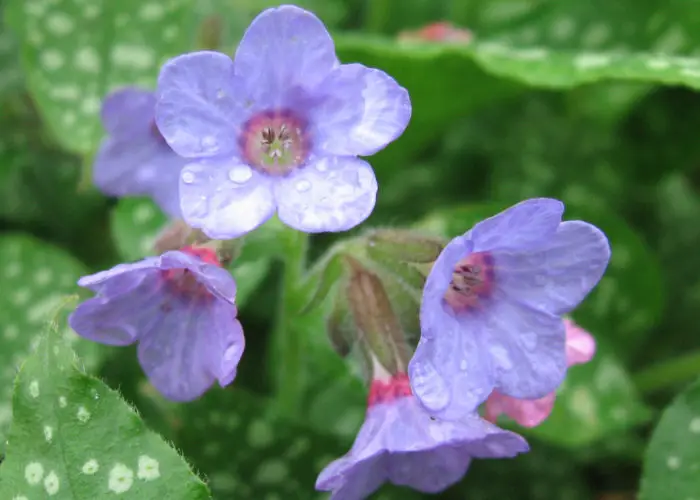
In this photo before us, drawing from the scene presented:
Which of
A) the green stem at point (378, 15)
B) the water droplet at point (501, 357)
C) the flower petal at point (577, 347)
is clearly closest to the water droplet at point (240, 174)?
the water droplet at point (501, 357)

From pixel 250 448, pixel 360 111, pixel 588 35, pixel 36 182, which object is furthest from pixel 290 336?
pixel 588 35

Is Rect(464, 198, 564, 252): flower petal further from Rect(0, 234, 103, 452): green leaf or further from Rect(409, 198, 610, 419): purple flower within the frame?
Rect(0, 234, 103, 452): green leaf

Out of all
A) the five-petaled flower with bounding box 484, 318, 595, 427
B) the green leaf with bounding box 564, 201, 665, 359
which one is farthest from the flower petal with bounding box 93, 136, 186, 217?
the green leaf with bounding box 564, 201, 665, 359

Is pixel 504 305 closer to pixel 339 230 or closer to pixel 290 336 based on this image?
pixel 339 230

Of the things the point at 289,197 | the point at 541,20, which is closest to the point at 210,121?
the point at 289,197

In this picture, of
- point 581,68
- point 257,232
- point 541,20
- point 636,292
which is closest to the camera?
point 257,232

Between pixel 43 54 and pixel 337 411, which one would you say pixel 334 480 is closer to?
pixel 337 411
